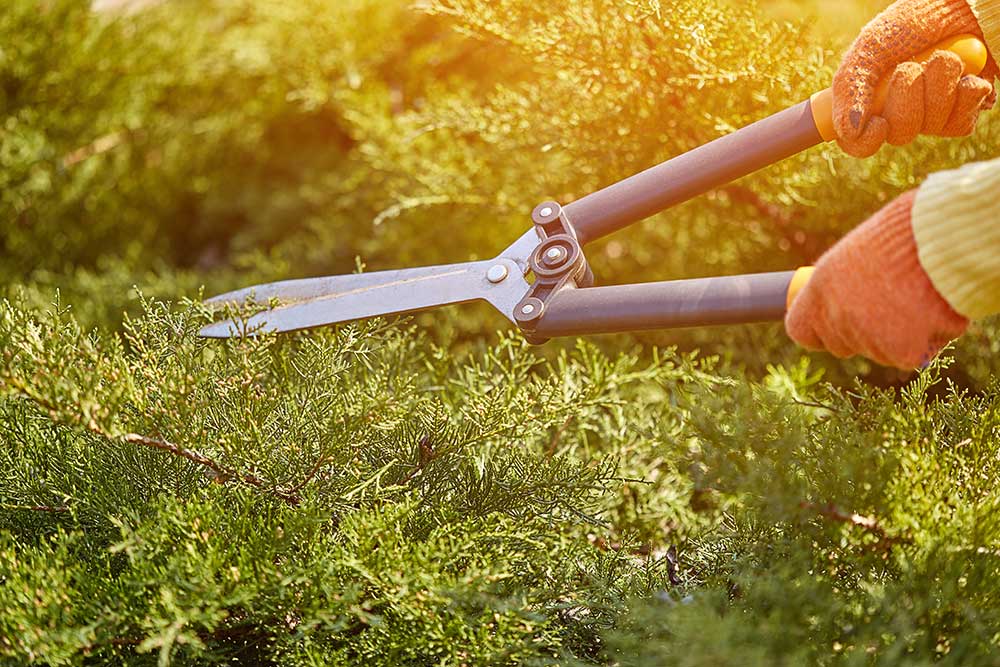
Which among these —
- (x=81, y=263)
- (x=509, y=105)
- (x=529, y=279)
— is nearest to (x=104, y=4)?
(x=81, y=263)

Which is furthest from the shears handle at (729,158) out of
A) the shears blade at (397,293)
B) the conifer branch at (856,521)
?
the conifer branch at (856,521)

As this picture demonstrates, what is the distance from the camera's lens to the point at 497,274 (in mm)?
1198

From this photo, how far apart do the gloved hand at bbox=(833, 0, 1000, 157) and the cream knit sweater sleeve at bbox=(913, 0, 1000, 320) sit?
30cm

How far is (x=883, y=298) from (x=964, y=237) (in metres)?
0.09

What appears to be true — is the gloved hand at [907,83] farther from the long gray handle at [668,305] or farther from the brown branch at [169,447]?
the brown branch at [169,447]

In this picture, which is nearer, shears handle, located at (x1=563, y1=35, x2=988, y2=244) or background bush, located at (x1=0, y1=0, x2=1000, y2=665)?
background bush, located at (x1=0, y1=0, x2=1000, y2=665)

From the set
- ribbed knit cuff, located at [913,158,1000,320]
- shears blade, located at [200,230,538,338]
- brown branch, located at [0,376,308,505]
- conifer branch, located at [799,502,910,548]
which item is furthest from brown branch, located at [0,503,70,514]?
ribbed knit cuff, located at [913,158,1000,320]

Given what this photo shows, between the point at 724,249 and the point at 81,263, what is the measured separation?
6.26ft

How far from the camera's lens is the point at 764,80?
61.4 inches

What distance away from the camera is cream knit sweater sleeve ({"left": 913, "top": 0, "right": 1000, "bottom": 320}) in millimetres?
834

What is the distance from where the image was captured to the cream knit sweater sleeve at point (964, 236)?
2.74 ft

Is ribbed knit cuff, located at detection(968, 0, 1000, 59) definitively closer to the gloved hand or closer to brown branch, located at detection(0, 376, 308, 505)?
the gloved hand

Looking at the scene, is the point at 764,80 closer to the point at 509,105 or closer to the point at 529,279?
the point at 509,105

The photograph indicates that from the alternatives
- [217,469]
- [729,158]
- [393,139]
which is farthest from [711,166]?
[393,139]
